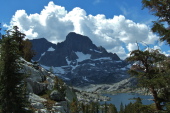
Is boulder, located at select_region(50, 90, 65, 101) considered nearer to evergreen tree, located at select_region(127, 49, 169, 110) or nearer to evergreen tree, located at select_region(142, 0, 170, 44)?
evergreen tree, located at select_region(127, 49, 169, 110)

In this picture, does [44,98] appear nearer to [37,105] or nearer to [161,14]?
[37,105]

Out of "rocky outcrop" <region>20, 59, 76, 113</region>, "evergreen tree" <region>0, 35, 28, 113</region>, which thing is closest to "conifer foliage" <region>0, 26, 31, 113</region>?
"evergreen tree" <region>0, 35, 28, 113</region>

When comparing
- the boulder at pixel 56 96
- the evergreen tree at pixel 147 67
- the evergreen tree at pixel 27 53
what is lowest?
the boulder at pixel 56 96

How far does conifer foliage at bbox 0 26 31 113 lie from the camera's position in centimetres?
1574

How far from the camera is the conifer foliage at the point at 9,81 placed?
1574 cm

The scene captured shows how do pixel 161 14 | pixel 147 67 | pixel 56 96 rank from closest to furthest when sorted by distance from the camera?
pixel 161 14 < pixel 147 67 < pixel 56 96

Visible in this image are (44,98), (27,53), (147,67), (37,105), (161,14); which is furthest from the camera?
(27,53)

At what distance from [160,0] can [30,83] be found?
24.6 metres

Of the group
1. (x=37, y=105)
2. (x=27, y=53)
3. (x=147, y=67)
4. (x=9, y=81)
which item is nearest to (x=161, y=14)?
(x=147, y=67)

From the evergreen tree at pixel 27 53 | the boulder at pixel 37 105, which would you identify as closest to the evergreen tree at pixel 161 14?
the boulder at pixel 37 105

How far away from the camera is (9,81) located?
1650cm

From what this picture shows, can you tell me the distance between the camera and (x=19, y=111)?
16.2m

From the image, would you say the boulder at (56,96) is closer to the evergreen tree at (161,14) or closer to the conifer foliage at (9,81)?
the conifer foliage at (9,81)

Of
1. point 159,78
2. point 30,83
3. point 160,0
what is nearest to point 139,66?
point 159,78
